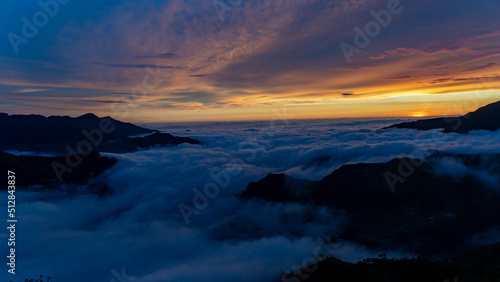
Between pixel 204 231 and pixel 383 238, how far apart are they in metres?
85.3

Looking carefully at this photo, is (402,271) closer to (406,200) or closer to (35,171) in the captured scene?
(406,200)

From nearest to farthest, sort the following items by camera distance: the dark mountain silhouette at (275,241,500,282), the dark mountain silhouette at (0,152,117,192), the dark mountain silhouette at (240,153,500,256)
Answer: the dark mountain silhouette at (275,241,500,282) → the dark mountain silhouette at (240,153,500,256) → the dark mountain silhouette at (0,152,117,192)

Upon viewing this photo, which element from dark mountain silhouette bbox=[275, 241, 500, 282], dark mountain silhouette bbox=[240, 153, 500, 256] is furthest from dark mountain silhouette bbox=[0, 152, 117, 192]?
dark mountain silhouette bbox=[275, 241, 500, 282]

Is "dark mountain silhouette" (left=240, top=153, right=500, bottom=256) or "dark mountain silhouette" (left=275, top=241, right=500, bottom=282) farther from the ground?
"dark mountain silhouette" (left=275, top=241, right=500, bottom=282)

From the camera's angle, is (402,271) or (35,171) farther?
A: (35,171)

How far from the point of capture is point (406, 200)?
13812 centimetres

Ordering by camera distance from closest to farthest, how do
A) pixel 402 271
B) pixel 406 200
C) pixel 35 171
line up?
pixel 402 271 → pixel 406 200 → pixel 35 171

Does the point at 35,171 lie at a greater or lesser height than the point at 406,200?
greater

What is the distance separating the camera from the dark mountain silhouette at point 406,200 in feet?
346

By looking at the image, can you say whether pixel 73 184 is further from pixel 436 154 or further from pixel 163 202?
pixel 436 154

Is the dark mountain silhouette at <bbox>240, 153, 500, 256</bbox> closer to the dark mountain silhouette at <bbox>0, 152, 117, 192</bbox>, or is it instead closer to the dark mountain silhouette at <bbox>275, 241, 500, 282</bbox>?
the dark mountain silhouette at <bbox>275, 241, 500, 282</bbox>

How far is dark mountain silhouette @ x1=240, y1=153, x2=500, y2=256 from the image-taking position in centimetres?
10544

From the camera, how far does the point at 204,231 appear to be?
138 metres

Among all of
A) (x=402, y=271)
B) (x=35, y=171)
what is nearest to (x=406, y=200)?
(x=402, y=271)
